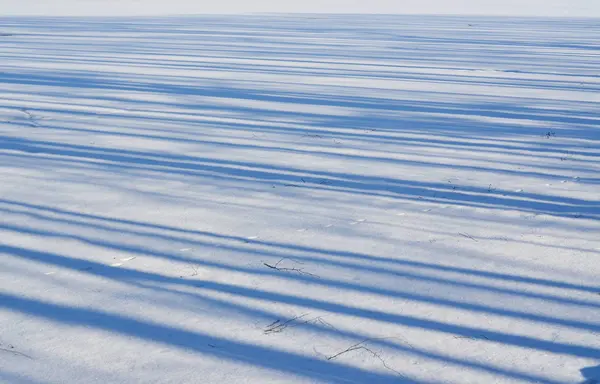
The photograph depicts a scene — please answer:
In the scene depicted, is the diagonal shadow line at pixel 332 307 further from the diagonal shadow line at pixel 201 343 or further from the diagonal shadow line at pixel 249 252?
the diagonal shadow line at pixel 201 343

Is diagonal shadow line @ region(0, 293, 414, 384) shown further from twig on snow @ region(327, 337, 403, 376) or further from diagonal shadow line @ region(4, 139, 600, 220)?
diagonal shadow line @ region(4, 139, 600, 220)

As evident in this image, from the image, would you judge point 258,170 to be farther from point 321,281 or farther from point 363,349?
point 363,349

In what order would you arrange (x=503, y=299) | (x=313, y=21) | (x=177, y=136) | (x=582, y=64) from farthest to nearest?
(x=313, y=21)
(x=582, y=64)
(x=177, y=136)
(x=503, y=299)

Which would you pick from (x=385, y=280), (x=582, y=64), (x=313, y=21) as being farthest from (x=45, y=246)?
(x=313, y=21)

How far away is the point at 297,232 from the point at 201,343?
124 centimetres

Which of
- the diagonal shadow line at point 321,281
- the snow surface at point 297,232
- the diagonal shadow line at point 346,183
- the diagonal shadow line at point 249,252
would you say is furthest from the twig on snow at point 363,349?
the diagonal shadow line at point 346,183

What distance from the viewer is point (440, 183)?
15.2ft

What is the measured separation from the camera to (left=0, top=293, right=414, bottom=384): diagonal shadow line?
239 centimetres

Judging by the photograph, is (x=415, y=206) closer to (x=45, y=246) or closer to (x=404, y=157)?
(x=404, y=157)

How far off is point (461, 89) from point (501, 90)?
0.47 meters

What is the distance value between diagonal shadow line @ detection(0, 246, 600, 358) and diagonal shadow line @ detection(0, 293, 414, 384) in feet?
1.12

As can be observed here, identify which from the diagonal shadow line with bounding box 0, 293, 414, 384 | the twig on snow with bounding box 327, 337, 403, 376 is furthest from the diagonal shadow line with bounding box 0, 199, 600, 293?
the diagonal shadow line with bounding box 0, 293, 414, 384

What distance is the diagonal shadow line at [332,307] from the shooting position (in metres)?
2.59

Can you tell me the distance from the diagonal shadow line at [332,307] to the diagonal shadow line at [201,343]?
343 mm
